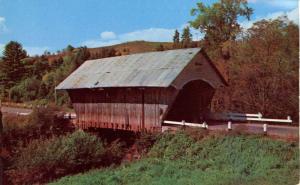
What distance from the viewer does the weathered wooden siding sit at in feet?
83.6

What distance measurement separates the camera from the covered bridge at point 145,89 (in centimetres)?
2512

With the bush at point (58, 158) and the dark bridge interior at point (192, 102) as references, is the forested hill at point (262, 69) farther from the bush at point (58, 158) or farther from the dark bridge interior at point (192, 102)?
the bush at point (58, 158)

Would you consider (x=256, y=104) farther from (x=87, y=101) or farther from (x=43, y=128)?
(x=43, y=128)

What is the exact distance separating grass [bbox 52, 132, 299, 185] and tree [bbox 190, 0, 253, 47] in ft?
61.1

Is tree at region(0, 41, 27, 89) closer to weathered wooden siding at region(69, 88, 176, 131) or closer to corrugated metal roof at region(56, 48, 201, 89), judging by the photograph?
corrugated metal roof at region(56, 48, 201, 89)

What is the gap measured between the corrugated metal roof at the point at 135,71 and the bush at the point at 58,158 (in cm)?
465

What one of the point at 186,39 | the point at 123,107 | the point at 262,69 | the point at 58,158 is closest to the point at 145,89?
the point at 123,107

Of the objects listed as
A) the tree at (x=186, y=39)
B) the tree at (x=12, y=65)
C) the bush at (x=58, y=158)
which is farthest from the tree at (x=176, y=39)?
the bush at (x=58, y=158)

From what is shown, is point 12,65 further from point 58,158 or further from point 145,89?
point 58,158

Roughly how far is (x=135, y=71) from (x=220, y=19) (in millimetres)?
14234

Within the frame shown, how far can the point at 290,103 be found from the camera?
2997cm

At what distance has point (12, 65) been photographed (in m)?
55.7

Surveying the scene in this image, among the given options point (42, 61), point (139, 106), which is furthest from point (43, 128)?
point (42, 61)

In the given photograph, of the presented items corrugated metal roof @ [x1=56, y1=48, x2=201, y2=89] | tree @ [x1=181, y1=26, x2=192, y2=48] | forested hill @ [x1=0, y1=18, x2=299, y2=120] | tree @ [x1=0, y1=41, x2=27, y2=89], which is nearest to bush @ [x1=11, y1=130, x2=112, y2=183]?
corrugated metal roof @ [x1=56, y1=48, x2=201, y2=89]
